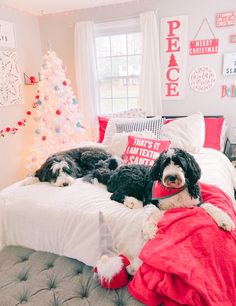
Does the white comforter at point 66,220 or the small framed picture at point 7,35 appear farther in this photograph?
the small framed picture at point 7,35

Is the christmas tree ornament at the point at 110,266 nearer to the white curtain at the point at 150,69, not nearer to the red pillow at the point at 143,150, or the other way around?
the red pillow at the point at 143,150

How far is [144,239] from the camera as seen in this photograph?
119 cm

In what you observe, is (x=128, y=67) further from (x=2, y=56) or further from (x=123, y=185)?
(x=123, y=185)

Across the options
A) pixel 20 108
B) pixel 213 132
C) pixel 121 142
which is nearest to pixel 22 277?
pixel 121 142

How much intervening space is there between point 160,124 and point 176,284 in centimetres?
176

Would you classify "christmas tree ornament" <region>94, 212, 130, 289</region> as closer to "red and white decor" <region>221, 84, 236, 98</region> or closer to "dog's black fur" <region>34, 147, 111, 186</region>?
"dog's black fur" <region>34, 147, 111, 186</region>

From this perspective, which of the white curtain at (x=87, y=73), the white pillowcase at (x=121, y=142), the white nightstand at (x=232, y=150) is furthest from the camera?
the white curtain at (x=87, y=73)

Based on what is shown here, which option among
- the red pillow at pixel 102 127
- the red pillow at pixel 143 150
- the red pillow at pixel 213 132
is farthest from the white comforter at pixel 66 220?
the red pillow at pixel 213 132

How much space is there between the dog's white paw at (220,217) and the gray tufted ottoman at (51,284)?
0.51m

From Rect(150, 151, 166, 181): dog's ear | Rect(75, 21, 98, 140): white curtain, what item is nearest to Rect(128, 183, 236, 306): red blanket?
Rect(150, 151, 166, 181): dog's ear

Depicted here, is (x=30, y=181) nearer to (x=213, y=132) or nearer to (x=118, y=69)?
(x=213, y=132)

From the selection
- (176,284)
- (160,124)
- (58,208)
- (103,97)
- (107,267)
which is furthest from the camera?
(103,97)

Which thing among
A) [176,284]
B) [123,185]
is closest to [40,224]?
[123,185]

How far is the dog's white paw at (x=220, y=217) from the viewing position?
43.6 inches
